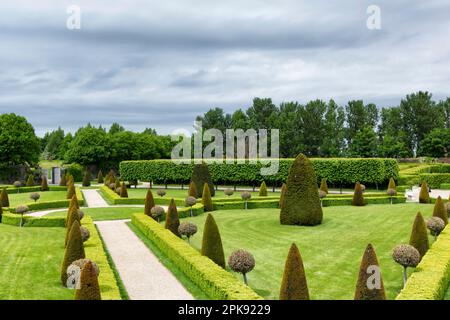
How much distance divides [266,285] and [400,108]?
90.1 m

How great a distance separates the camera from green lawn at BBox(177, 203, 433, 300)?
1505 centimetres

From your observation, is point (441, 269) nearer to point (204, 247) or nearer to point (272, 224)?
point (204, 247)

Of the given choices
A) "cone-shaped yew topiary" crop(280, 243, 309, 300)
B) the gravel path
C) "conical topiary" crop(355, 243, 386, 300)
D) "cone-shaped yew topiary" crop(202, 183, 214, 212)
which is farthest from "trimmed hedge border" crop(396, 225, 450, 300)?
"cone-shaped yew topiary" crop(202, 183, 214, 212)

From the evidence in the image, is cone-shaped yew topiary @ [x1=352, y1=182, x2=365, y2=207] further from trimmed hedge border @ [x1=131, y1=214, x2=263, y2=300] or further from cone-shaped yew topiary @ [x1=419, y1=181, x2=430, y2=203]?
trimmed hedge border @ [x1=131, y1=214, x2=263, y2=300]

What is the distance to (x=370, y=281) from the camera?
11.0m

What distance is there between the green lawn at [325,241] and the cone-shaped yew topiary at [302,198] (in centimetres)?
66

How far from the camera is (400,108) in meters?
96.8

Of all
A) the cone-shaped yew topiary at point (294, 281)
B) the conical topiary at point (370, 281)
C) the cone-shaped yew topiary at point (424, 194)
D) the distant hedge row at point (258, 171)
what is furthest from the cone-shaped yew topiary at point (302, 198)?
the distant hedge row at point (258, 171)

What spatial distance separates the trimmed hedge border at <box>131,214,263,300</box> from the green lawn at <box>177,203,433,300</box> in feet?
4.93

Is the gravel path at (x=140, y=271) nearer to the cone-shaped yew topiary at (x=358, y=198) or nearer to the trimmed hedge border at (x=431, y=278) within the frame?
the trimmed hedge border at (x=431, y=278)

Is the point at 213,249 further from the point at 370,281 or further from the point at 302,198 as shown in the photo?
the point at 302,198

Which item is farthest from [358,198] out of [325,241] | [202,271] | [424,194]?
[202,271]

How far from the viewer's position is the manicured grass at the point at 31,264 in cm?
1417
